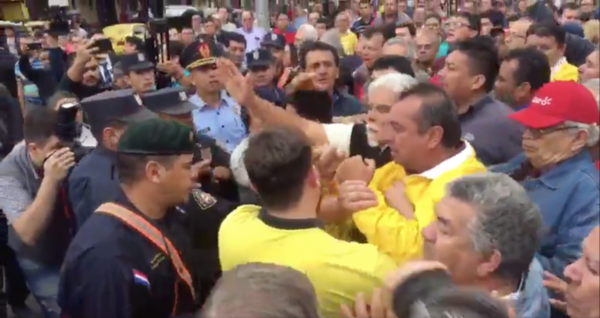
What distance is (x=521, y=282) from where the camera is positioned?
1855mm

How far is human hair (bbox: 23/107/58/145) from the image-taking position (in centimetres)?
333

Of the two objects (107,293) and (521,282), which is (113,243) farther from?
(521,282)

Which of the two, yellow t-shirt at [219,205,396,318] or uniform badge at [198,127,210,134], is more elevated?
yellow t-shirt at [219,205,396,318]

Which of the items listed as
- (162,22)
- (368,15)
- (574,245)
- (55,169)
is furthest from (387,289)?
(368,15)

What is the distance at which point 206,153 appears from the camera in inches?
142

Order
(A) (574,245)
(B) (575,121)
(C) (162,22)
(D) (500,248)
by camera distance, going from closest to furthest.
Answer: (D) (500,248), (A) (574,245), (B) (575,121), (C) (162,22)

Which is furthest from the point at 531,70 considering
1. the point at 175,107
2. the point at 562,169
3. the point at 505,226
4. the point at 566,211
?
the point at 505,226

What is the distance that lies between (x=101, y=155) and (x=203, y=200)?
1.69ft

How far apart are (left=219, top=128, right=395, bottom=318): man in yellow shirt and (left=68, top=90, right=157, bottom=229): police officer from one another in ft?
3.06

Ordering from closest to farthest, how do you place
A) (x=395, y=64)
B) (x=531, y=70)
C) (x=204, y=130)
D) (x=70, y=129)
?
1. (x=70, y=129)
2. (x=531, y=70)
3. (x=395, y=64)
4. (x=204, y=130)

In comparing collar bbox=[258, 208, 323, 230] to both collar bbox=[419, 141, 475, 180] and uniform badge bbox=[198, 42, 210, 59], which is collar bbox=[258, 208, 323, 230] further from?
uniform badge bbox=[198, 42, 210, 59]

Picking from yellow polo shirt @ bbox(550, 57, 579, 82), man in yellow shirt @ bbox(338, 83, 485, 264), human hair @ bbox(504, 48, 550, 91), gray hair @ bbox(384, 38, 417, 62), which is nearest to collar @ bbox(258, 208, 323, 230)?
man in yellow shirt @ bbox(338, 83, 485, 264)

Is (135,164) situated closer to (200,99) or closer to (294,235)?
(294,235)

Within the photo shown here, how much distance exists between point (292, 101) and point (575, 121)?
1493 mm
